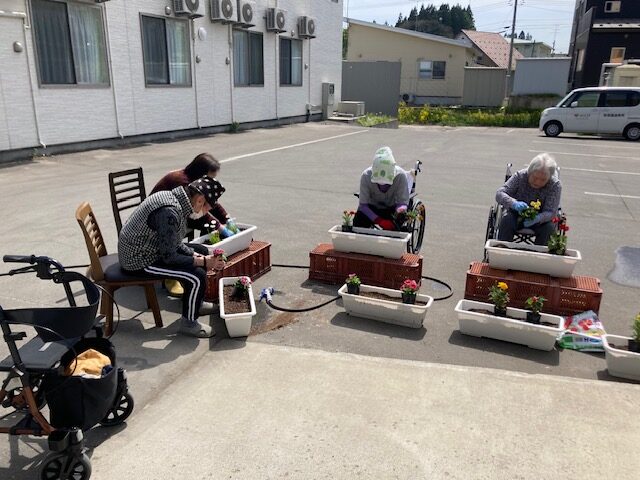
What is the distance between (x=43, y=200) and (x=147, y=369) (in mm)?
5132

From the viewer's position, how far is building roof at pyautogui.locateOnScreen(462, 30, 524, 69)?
3931 centimetres

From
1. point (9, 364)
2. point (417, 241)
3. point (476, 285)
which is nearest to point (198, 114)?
point (417, 241)

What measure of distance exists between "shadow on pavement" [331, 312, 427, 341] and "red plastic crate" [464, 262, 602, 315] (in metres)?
0.66

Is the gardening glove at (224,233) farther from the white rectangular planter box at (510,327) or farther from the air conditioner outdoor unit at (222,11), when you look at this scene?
the air conditioner outdoor unit at (222,11)

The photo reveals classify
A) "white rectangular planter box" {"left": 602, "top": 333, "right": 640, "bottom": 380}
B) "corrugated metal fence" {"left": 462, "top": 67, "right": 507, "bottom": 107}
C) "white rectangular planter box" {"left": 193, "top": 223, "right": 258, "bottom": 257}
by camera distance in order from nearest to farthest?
"white rectangular planter box" {"left": 602, "top": 333, "right": 640, "bottom": 380}
"white rectangular planter box" {"left": 193, "top": 223, "right": 258, "bottom": 257}
"corrugated metal fence" {"left": 462, "top": 67, "right": 507, "bottom": 107}

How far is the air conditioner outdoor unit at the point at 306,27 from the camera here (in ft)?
61.6

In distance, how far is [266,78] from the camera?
17672 millimetres

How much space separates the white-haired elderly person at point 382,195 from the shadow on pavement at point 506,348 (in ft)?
4.85

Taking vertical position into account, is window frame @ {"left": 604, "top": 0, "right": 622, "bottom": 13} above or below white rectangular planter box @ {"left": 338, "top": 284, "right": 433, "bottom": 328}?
above

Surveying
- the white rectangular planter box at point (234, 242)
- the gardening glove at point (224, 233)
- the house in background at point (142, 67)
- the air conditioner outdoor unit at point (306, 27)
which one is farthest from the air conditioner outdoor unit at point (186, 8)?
the gardening glove at point (224, 233)

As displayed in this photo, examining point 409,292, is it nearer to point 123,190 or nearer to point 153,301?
point 153,301

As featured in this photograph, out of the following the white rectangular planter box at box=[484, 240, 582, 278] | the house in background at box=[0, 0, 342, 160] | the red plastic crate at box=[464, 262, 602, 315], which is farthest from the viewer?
the house in background at box=[0, 0, 342, 160]

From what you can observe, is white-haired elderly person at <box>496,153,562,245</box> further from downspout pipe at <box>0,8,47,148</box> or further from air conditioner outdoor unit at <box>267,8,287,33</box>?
air conditioner outdoor unit at <box>267,8,287,33</box>

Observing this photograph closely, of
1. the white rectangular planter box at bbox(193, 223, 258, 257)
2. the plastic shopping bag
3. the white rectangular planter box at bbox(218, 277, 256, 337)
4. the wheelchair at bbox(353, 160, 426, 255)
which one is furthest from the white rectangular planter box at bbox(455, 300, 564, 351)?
the white rectangular planter box at bbox(193, 223, 258, 257)
